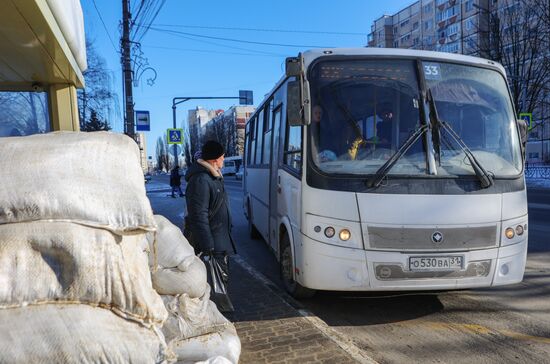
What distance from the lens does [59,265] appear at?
1796 millimetres

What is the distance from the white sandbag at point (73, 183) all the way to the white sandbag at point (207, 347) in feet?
3.94

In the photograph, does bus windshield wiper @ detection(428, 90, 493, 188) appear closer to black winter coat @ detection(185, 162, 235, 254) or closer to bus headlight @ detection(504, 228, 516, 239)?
bus headlight @ detection(504, 228, 516, 239)

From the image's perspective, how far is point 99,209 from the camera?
6.11 feet

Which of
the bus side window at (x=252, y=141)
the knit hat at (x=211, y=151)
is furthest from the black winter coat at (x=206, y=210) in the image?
the bus side window at (x=252, y=141)

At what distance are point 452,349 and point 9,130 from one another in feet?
14.9

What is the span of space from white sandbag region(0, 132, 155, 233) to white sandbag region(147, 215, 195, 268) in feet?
3.54

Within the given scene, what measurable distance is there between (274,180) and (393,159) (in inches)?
90.6

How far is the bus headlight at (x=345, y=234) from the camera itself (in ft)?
14.1

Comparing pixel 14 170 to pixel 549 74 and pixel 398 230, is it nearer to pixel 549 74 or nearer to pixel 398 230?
pixel 398 230

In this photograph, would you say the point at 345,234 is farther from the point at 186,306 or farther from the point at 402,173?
the point at 186,306

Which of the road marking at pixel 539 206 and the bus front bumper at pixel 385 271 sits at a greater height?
the bus front bumper at pixel 385 271

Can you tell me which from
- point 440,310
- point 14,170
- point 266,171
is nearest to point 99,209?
point 14,170

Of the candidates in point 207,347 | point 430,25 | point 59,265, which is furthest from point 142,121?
point 430,25

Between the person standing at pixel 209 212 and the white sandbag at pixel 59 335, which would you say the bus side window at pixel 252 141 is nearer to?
the person standing at pixel 209 212
